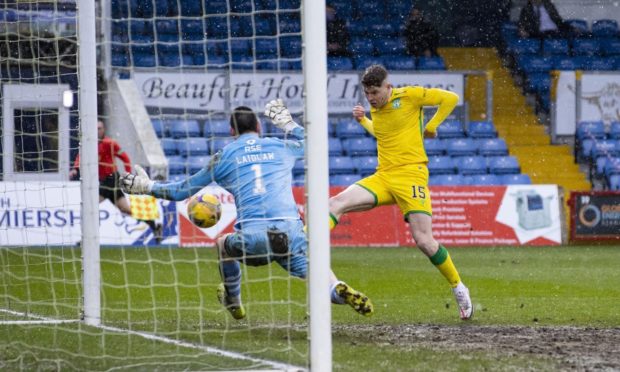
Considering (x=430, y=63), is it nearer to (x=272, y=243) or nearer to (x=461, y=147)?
(x=461, y=147)

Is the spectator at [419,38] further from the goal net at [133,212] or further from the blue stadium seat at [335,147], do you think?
the blue stadium seat at [335,147]

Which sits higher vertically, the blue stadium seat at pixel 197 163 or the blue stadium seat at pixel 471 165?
the blue stadium seat at pixel 197 163

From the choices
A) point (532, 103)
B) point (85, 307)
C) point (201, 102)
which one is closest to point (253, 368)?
point (85, 307)

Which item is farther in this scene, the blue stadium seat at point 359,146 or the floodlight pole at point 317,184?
the blue stadium seat at point 359,146

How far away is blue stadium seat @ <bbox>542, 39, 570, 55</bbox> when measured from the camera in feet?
91.0

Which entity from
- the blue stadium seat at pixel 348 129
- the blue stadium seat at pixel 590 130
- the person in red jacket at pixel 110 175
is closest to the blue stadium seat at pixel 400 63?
the blue stadium seat at pixel 348 129

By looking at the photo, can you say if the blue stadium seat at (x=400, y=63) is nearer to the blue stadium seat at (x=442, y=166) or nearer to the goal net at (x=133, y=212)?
the blue stadium seat at (x=442, y=166)

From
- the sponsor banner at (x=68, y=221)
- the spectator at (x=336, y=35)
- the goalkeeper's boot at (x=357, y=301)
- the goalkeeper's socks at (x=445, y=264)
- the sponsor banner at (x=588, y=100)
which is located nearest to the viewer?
the goalkeeper's boot at (x=357, y=301)

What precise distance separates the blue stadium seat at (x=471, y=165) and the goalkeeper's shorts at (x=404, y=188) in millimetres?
14903

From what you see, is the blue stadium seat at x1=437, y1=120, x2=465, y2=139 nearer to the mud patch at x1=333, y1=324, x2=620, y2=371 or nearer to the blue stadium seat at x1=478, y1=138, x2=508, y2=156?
the blue stadium seat at x1=478, y1=138, x2=508, y2=156

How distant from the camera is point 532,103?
27312mm

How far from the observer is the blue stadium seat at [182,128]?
23.1 metres

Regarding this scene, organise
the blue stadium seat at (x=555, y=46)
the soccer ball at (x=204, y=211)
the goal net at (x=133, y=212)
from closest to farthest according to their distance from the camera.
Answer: the goal net at (x=133, y=212)
the soccer ball at (x=204, y=211)
the blue stadium seat at (x=555, y=46)

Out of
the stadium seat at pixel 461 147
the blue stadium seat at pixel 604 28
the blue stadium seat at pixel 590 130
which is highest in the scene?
the blue stadium seat at pixel 604 28
